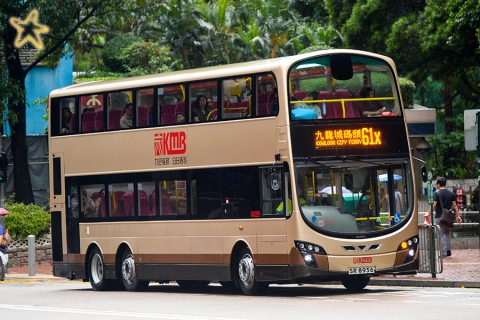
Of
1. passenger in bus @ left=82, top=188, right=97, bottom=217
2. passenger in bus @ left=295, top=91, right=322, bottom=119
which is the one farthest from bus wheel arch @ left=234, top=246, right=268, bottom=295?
passenger in bus @ left=82, top=188, right=97, bottom=217

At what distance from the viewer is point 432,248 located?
66.6ft

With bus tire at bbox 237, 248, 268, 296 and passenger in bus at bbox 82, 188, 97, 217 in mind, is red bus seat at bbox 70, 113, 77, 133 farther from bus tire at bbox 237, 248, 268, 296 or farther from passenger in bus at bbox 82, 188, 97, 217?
bus tire at bbox 237, 248, 268, 296

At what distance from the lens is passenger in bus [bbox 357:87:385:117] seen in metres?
18.3

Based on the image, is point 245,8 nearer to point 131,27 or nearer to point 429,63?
point 131,27

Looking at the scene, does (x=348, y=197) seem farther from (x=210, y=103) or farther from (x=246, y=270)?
(x=210, y=103)

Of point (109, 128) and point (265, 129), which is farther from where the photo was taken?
point (109, 128)

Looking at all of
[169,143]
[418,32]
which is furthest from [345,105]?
[418,32]

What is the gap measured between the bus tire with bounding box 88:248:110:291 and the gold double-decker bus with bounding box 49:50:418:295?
0.35 meters

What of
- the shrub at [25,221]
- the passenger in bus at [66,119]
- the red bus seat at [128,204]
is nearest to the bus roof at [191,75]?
the passenger in bus at [66,119]

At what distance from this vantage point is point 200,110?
1983 centimetres

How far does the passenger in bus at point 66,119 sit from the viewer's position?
2306cm

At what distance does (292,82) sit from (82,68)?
57.6m

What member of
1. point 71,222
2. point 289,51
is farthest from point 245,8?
point 71,222

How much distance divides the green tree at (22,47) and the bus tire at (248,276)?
1570 cm
